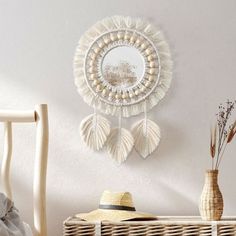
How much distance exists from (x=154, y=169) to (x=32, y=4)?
90cm

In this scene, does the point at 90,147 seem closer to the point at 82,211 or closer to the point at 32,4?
the point at 82,211

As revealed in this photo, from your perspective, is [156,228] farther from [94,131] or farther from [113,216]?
[94,131]

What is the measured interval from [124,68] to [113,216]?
2.22ft

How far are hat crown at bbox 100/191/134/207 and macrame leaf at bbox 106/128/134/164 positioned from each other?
23cm

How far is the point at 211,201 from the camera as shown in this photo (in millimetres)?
2479

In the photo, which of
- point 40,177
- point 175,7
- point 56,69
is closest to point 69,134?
point 56,69

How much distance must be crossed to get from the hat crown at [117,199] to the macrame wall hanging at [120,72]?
254mm

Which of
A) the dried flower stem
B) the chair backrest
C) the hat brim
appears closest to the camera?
the chair backrest

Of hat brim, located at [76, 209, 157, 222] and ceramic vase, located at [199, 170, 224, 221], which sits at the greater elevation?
ceramic vase, located at [199, 170, 224, 221]

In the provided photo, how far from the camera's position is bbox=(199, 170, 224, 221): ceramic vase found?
2469 millimetres

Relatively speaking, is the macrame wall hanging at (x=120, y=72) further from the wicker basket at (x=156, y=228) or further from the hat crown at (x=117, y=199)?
the wicker basket at (x=156, y=228)

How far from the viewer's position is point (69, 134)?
279 centimetres

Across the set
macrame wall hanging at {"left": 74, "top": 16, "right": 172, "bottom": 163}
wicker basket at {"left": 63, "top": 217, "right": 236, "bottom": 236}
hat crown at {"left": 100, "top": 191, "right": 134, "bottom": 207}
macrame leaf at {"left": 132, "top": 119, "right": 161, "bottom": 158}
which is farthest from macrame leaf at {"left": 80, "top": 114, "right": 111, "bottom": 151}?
wicker basket at {"left": 63, "top": 217, "right": 236, "bottom": 236}

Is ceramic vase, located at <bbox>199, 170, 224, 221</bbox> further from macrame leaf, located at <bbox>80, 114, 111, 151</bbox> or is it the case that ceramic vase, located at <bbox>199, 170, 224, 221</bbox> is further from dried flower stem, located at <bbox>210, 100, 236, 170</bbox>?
macrame leaf, located at <bbox>80, 114, 111, 151</bbox>
